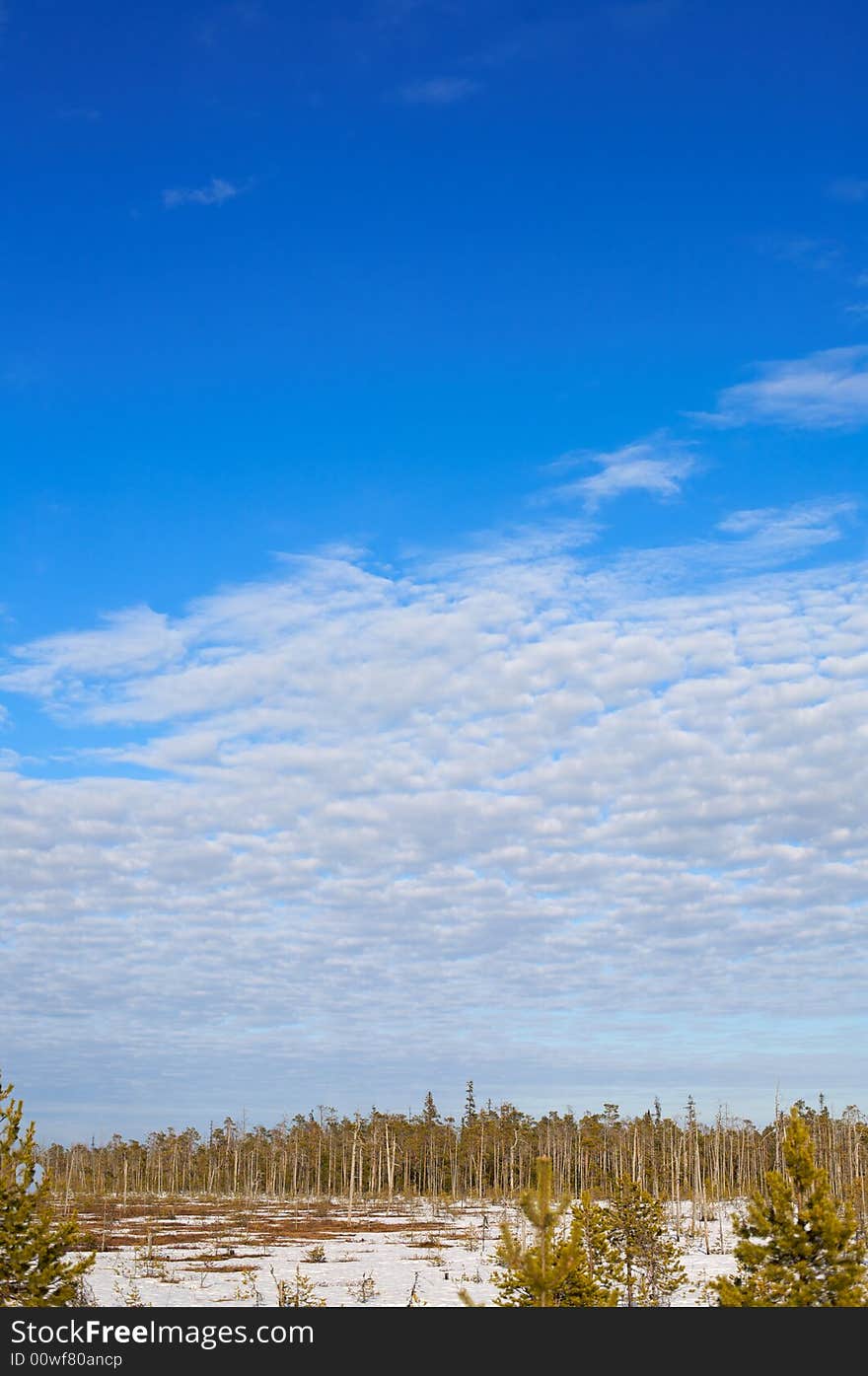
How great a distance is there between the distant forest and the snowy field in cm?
1287

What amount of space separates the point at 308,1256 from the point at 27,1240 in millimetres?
35354

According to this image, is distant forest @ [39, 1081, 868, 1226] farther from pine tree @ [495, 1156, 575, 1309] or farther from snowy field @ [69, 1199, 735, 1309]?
pine tree @ [495, 1156, 575, 1309]

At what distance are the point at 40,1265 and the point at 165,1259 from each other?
3295 centimetres

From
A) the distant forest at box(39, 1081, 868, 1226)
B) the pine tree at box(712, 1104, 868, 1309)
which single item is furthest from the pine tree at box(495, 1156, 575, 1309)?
the distant forest at box(39, 1081, 868, 1226)

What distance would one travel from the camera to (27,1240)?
61.3 ft

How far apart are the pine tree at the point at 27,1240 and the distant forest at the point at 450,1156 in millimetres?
76487

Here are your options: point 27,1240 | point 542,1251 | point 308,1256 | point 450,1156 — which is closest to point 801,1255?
point 542,1251

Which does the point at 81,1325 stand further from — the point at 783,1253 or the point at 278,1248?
the point at 278,1248

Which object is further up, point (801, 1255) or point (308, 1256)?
point (801, 1255)

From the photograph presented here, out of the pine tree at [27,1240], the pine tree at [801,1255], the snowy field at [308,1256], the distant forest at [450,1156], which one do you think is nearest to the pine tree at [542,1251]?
the pine tree at [801,1255]

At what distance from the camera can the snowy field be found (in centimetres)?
3634

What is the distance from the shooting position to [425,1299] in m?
36.1

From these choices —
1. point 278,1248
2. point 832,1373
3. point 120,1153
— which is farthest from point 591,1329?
point 120,1153

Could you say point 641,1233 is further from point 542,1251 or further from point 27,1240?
point 27,1240
